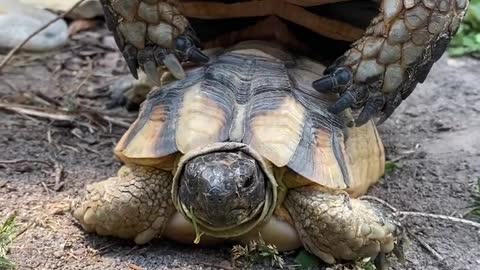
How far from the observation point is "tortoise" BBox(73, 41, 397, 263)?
2.34 m

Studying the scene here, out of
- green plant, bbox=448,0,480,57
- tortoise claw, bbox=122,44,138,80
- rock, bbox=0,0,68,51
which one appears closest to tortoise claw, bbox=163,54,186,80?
tortoise claw, bbox=122,44,138,80

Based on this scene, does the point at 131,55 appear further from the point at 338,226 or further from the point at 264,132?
the point at 338,226

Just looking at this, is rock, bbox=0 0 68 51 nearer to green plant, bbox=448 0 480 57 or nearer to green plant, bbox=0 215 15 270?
green plant, bbox=448 0 480 57

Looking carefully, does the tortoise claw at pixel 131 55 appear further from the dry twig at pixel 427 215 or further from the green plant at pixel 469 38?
the green plant at pixel 469 38

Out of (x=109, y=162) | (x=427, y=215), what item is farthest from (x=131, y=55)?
(x=427, y=215)

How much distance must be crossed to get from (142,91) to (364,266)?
1.66m

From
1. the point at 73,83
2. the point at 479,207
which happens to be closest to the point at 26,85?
the point at 73,83

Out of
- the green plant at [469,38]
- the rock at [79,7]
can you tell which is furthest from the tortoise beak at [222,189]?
the rock at [79,7]

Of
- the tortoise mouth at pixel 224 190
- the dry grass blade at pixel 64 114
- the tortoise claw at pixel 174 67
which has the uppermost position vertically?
the tortoise claw at pixel 174 67

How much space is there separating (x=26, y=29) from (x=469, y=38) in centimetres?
250

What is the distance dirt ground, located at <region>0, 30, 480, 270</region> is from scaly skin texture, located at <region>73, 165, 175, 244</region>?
0.05 meters

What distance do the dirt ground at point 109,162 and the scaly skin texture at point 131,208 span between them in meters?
A: 0.05

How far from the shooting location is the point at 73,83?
4.25 meters

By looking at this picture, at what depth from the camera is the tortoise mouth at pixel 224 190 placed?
7.41 ft
